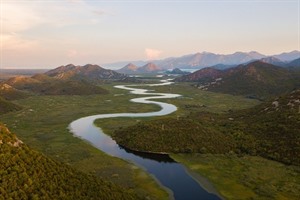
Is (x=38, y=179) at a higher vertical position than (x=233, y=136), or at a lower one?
higher

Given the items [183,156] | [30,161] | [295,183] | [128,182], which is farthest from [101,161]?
[295,183]

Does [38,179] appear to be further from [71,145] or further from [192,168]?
[71,145]

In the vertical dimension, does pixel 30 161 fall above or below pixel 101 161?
above

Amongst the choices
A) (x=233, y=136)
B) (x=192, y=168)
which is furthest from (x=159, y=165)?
(x=233, y=136)

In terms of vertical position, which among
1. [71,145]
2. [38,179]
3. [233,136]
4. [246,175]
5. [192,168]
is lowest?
[192,168]

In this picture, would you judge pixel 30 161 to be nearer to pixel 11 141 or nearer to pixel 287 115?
pixel 11 141

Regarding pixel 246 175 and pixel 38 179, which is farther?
pixel 246 175
